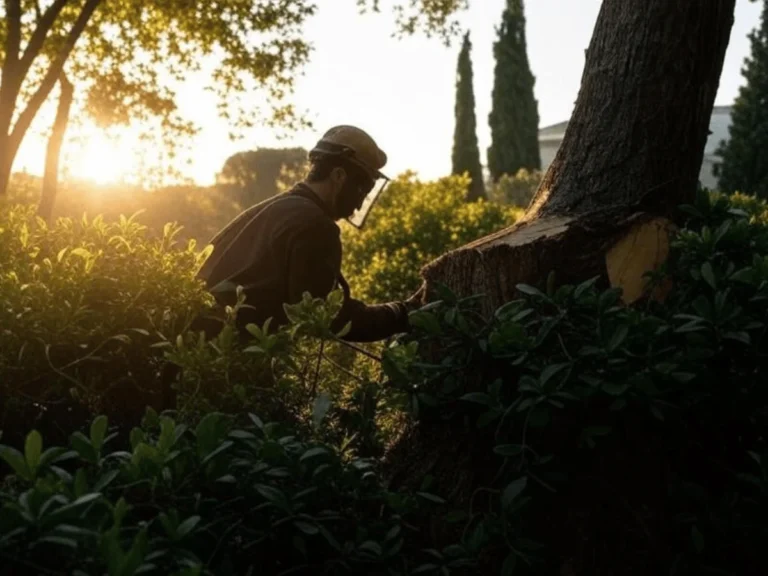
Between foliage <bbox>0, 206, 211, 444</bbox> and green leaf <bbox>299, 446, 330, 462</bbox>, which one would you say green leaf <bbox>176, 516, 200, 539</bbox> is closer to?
green leaf <bbox>299, 446, 330, 462</bbox>

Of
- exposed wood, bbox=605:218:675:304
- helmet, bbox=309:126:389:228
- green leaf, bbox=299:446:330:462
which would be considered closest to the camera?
green leaf, bbox=299:446:330:462

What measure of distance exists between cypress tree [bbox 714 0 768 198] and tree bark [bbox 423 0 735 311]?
38715mm

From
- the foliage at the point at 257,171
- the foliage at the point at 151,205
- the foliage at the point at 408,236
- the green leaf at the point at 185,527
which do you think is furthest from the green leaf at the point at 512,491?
the foliage at the point at 257,171

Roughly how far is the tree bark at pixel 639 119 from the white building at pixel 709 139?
5224 centimetres

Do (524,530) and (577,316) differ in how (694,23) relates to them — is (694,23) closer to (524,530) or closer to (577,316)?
(577,316)

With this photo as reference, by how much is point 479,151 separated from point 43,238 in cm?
5394

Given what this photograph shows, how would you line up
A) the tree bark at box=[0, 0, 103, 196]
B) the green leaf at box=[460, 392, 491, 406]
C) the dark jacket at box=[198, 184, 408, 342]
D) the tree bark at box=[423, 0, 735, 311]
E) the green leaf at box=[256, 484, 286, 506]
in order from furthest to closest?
the tree bark at box=[0, 0, 103, 196] → the dark jacket at box=[198, 184, 408, 342] → the tree bark at box=[423, 0, 735, 311] → the green leaf at box=[460, 392, 491, 406] → the green leaf at box=[256, 484, 286, 506]

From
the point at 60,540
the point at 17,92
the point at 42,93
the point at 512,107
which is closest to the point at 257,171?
the point at 512,107

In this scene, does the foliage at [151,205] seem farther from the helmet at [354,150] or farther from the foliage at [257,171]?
the helmet at [354,150]

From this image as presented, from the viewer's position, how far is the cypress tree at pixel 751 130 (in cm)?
4369

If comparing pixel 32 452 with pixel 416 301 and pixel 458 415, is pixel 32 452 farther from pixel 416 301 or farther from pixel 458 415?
pixel 416 301

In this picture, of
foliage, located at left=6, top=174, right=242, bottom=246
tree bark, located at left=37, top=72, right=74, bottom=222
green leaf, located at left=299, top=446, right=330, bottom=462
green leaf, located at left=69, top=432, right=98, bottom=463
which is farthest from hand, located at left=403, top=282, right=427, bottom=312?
foliage, located at left=6, top=174, right=242, bottom=246

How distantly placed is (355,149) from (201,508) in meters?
3.10

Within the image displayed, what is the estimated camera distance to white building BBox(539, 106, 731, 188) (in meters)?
61.4
